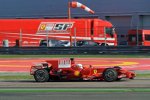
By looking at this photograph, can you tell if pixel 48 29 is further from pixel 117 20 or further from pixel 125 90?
pixel 125 90

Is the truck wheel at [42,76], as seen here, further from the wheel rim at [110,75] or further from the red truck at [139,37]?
the red truck at [139,37]

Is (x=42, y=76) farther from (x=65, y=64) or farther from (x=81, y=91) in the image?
(x=81, y=91)

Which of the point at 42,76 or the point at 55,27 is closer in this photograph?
the point at 42,76

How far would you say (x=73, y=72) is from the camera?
694 inches

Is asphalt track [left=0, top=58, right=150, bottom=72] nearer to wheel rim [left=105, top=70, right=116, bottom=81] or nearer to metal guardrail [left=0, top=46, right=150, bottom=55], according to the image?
metal guardrail [left=0, top=46, right=150, bottom=55]

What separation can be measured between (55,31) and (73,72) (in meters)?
30.6

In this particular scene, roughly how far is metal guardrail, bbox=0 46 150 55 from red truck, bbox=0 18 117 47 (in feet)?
24.7

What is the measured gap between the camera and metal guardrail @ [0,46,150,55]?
36.1 m

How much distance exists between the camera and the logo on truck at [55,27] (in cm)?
4800

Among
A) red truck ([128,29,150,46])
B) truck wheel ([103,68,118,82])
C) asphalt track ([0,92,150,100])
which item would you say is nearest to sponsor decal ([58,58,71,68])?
truck wheel ([103,68,118,82])

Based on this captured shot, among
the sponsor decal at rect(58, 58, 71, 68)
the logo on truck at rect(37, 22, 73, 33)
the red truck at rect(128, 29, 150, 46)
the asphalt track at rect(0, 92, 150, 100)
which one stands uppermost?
the logo on truck at rect(37, 22, 73, 33)

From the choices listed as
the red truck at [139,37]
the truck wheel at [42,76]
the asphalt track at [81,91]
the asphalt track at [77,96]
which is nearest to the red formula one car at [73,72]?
the truck wheel at [42,76]

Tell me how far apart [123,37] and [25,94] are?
163ft

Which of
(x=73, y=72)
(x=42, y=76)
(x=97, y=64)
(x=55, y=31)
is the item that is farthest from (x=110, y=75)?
(x=55, y=31)
